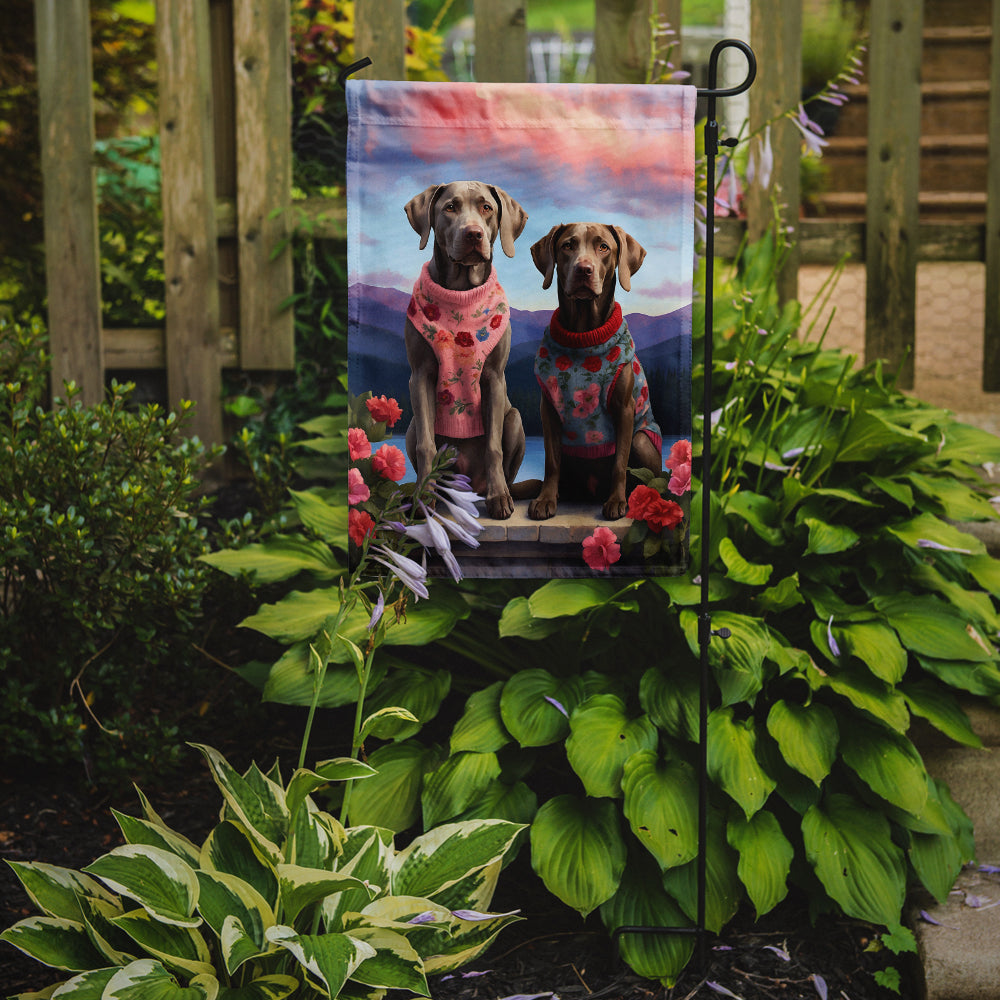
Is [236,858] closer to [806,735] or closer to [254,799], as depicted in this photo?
[254,799]

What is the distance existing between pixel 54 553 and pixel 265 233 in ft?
4.83

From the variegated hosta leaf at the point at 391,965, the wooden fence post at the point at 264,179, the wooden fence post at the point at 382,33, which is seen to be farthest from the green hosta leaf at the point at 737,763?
the wooden fence post at the point at 382,33

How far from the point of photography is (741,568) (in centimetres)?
212

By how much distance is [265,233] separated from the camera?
3303mm

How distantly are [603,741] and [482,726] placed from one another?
0.82 feet

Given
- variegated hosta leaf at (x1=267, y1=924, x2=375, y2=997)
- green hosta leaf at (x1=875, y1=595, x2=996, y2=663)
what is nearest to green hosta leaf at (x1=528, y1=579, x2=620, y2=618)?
green hosta leaf at (x1=875, y1=595, x2=996, y2=663)

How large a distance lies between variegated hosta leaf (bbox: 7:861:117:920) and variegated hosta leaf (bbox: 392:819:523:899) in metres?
0.48

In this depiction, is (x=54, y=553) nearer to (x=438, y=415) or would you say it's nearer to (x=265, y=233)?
(x=438, y=415)

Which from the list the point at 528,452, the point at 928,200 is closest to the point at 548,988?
the point at 528,452

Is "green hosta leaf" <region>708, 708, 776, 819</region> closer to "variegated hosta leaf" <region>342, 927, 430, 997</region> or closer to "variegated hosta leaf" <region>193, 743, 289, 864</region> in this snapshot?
"variegated hosta leaf" <region>342, 927, 430, 997</region>

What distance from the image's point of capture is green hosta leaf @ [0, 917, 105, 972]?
152cm

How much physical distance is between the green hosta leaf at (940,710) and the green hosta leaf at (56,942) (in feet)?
5.22

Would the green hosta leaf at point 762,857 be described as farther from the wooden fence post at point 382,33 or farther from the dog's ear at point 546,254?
the wooden fence post at point 382,33

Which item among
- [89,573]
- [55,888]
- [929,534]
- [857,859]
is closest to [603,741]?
[857,859]
